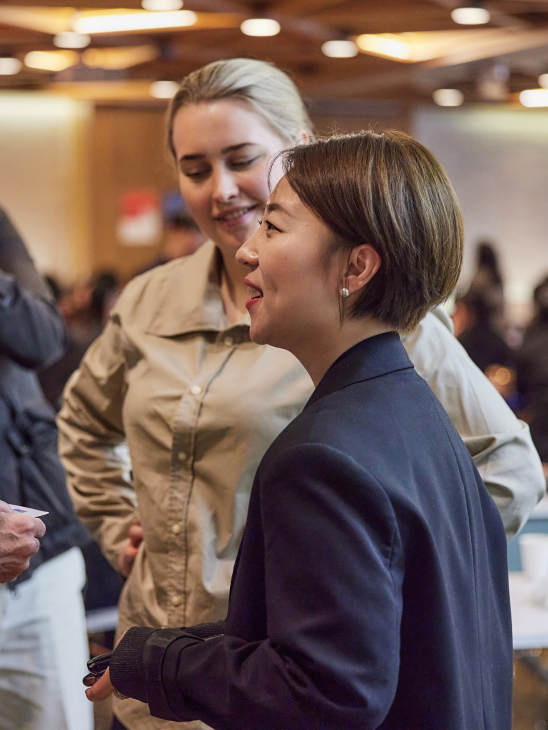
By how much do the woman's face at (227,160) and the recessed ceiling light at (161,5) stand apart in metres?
5.10

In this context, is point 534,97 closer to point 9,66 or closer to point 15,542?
point 9,66

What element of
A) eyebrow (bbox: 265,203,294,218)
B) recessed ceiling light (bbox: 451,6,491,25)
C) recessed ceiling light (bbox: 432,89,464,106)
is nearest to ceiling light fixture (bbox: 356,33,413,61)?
recessed ceiling light (bbox: 451,6,491,25)

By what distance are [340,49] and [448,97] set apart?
2.65 m

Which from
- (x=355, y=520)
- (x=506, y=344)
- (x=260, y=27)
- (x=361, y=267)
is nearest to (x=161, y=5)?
(x=260, y=27)

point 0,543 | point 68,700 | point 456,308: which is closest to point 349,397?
point 0,543

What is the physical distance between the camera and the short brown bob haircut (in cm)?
104

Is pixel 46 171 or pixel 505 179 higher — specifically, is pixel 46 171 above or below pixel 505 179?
above

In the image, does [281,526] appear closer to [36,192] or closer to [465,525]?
[465,525]

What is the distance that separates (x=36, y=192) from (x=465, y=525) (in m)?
9.89

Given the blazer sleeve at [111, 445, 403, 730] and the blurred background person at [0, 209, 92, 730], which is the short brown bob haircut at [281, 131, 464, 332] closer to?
the blazer sleeve at [111, 445, 403, 730]

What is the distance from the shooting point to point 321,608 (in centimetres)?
89

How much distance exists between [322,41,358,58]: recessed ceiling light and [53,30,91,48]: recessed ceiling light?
2.00 metres

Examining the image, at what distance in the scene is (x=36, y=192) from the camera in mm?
10242

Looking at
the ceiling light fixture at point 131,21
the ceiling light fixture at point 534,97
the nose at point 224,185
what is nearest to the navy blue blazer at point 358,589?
the nose at point 224,185
